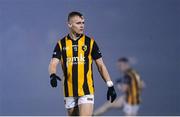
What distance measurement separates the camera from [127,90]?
845cm

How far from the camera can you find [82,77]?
230 inches

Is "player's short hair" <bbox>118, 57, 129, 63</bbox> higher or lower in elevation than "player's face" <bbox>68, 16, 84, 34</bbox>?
lower

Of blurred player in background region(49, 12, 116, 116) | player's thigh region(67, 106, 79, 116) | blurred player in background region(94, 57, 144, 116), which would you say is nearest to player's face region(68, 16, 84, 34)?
blurred player in background region(49, 12, 116, 116)

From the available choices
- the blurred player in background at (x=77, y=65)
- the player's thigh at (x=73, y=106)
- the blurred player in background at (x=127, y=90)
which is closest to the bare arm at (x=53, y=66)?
the blurred player in background at (x=77, y=65)

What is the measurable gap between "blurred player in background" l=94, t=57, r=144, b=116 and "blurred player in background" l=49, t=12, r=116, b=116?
2.51 metres

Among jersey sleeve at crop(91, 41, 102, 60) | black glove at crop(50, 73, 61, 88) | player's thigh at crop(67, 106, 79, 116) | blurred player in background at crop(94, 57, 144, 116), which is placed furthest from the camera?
blurred player in background at crop(94, 57, 144, 116)

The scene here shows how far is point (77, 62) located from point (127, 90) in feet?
8.89

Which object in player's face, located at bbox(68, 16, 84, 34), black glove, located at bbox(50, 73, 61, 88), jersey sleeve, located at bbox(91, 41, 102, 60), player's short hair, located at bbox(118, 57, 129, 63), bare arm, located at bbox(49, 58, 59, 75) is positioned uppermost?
player's face, located at bbox(68, 16, 84, 34)

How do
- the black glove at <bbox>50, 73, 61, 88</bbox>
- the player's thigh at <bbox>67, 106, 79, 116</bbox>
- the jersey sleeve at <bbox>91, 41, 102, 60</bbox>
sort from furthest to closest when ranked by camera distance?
the jersey sleeve at <bbox>91, 41, 102, 60</bbox> → the player's thigh at <bbox>67, 106, 79, 116</bbox> → the black glove at <bbox>50, 73, 61, 88</bbox>

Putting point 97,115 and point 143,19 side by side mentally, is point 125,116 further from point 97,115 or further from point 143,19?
point 143,19

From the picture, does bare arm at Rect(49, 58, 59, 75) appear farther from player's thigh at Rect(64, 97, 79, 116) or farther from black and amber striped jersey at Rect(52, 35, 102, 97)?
player's thigh at Rect(64, 97, 79, 116)

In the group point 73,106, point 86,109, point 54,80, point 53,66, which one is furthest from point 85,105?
point 53,66

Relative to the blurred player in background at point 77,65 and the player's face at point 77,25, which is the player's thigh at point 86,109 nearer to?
the blurred player in background at point 77,65

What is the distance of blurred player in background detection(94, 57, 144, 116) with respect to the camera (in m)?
→ 8.40
